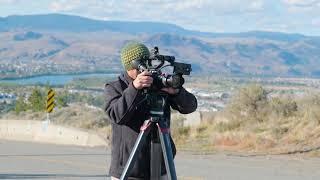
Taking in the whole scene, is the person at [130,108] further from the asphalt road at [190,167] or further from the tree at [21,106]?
the tree at [21,106]

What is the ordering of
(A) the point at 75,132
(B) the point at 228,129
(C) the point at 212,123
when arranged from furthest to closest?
1. (A) the point at 75,132
2. (C) the point at 212,123
3. (B) the point at 228,129

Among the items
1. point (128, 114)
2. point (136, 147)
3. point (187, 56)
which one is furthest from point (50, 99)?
point (187, 56)

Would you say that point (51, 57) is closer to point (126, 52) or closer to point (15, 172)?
point (15, 172)

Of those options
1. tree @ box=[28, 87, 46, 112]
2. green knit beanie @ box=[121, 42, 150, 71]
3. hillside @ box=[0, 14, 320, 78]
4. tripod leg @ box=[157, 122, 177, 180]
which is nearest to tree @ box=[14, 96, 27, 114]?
tree @ box=[28, 87, 46, 112]

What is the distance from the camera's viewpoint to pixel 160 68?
223 inches

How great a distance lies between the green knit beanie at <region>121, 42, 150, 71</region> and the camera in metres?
5.85

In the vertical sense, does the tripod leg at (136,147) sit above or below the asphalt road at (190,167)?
above

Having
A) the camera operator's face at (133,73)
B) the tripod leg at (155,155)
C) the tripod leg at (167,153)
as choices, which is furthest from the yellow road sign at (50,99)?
the tripod leg at (167,153)

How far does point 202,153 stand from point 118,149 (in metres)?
13.7

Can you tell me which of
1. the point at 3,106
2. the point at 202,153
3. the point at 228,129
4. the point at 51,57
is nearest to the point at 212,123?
the point at 228,129

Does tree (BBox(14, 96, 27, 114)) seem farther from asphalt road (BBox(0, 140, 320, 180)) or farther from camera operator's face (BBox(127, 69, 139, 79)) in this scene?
camera operator's face (BBox(127, 69, 139, 79))

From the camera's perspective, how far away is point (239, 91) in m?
28.8

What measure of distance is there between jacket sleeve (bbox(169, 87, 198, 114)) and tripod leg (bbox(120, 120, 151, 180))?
29 centimetres

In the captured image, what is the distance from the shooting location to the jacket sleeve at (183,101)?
5.84 meters
